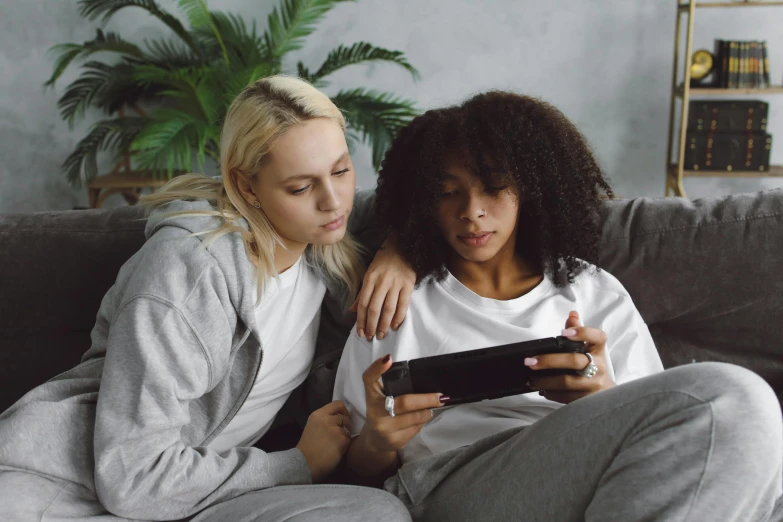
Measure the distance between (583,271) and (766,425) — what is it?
548 millimetres

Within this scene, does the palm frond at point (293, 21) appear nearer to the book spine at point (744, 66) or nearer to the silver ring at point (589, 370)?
the book spine at point (744, 66)

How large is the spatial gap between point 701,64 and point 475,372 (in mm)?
2765

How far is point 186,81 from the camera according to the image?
3209mm

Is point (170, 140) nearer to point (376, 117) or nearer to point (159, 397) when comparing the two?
point (376, 117)

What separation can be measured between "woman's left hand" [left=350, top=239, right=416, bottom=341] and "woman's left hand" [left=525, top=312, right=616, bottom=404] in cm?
30

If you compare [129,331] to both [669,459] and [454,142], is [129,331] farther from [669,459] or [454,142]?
[669,459]

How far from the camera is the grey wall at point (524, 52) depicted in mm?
3496

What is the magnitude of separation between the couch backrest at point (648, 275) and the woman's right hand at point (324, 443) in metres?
0.55

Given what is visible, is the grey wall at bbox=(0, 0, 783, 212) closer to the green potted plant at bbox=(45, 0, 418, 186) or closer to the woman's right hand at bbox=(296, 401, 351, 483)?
the green potted plant at bbox=(45, 0, 418, 186)

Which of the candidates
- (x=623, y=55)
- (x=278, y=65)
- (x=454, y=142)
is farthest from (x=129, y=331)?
(x=623, y=55)

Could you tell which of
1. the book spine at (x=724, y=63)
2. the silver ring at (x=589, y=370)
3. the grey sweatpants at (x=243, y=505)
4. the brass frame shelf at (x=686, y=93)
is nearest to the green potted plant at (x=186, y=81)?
the brass frame shelf at (x=686, y=93)

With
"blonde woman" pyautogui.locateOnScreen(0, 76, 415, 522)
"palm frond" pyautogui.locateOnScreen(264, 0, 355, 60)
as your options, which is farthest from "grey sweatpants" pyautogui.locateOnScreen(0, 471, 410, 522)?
"palm frond" pyautogui.locateOnScreen(264, 0, 355, 60)

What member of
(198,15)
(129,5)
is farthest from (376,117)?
(129,5)

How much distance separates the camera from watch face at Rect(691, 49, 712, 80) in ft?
10.6
